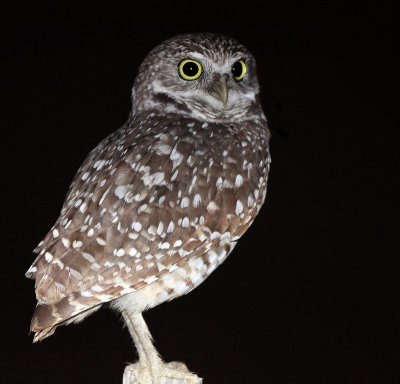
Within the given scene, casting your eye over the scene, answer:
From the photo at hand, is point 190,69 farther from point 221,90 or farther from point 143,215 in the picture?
point 143,215

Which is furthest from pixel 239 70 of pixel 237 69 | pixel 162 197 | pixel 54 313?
pixel 54 313

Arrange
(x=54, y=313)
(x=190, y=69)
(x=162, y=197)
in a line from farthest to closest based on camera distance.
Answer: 1. (x=190, y=69)
2. (x=162, y=197)
3. (x=54, y=313)

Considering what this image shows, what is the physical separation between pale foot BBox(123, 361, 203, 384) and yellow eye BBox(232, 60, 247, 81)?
2.80 ft

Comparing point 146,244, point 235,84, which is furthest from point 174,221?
point 235,84

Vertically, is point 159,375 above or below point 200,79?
below

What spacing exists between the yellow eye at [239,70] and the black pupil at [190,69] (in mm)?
117

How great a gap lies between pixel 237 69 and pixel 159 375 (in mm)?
900

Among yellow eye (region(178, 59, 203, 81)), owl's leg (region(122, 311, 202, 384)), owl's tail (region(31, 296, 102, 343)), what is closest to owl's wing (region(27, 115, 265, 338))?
owl's tail (region(31, 296, 102, 343))

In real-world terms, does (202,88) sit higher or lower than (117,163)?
higher

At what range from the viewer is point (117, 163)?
2.63 meters

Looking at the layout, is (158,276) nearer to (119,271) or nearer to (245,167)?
(119,271)

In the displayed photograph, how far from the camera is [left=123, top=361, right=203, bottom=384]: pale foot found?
2740 millimetres

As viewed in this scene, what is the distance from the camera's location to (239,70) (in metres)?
2.76

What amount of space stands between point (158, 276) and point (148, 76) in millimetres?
611
